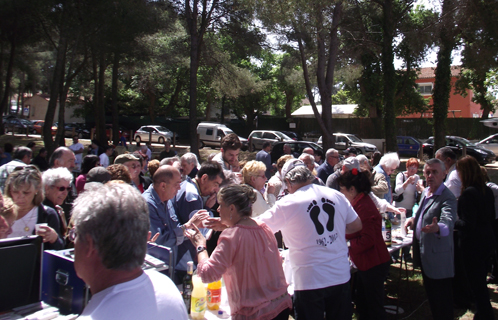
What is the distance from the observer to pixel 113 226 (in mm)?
1322

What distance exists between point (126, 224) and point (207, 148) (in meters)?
25.3

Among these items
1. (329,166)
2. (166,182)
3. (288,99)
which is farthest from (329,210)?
(288,99)

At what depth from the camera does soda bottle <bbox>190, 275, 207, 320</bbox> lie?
2633 millimetres

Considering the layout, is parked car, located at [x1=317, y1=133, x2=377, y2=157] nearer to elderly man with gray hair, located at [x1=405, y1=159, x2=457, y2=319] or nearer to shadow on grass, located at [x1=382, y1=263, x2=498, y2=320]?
shadow on grass, located at [x1=382, y1=263, x2=498, y2=320]

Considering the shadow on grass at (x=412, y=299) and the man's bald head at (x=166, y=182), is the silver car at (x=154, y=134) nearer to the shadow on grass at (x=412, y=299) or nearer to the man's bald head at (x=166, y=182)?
the shadow on grass at (x=412, y=299)

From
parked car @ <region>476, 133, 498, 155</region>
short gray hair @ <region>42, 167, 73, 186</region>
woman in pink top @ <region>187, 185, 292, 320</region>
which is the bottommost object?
woman in pink top @ <region>187, 185, 292, 320</region>

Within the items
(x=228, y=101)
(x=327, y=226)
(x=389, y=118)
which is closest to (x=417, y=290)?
(x=327, y=226)

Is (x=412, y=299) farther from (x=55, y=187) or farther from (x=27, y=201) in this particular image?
(x=27, y=201)

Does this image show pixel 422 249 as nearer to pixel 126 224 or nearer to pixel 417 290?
pixel 417 290

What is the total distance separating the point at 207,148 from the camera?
87.0 feet

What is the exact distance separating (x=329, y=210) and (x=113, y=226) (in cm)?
191

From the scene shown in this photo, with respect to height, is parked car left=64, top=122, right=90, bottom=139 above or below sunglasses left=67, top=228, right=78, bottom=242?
above

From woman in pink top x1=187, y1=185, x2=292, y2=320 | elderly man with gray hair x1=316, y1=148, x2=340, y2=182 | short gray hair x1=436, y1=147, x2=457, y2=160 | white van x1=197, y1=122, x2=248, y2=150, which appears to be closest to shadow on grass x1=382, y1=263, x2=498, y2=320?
short gray hair x1=436, y1=147, x2=457, y2=160

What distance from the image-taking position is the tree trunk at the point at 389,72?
15211 mm
